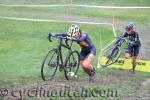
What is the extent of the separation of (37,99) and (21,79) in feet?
8.41

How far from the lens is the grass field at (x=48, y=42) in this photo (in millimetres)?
12859

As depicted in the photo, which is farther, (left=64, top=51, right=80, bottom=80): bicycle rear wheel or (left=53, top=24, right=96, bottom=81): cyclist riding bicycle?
(left=64, top=51, right=80, bottom=80): bicycle rear wheel

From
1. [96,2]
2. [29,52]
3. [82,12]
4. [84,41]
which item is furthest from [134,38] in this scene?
[96,2]

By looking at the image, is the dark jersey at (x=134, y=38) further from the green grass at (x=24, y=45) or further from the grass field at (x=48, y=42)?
the green grass at (x=24, y=45)

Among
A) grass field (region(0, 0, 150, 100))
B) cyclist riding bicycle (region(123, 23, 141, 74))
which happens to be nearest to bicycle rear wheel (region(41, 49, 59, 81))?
grass field (region(0, 0, 150, 100))

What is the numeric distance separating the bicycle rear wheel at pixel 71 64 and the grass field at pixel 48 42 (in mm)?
247

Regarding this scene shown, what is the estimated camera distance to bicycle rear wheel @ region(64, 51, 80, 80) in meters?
13.4

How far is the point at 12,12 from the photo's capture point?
3050 centimetres

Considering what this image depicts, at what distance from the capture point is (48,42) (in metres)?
20.9

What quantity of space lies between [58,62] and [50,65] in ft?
1.17

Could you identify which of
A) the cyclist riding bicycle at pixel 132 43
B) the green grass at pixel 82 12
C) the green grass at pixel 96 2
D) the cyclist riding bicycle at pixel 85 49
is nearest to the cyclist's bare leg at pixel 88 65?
the cyclist riding bicycle at pixel 85 49

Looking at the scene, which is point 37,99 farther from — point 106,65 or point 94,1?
point 94,1

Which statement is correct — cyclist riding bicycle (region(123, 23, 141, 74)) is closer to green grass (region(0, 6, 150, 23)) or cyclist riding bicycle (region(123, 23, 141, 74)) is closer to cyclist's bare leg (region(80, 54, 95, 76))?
cyclist's bare leg (region(80, 54, 95, 76))

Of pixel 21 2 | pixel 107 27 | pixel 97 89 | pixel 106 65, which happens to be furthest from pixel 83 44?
pixel 21 2
